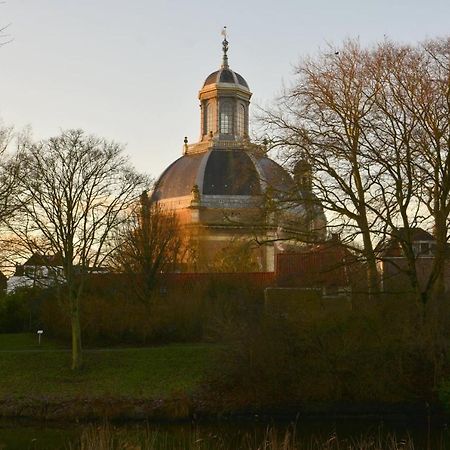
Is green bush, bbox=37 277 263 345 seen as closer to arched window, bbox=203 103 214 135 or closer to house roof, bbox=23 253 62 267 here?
house roof, bbox=23 253 62 267

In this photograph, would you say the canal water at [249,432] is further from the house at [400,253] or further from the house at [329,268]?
the house at [400,253]

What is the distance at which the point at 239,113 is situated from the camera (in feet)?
242

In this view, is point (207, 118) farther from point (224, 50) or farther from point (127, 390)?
point (127, 390)

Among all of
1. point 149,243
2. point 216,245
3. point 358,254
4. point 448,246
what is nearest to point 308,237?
point 358,254

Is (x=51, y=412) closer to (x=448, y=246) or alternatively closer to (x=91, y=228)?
(x=91, y=228)

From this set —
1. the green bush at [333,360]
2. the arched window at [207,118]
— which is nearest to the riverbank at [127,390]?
the green bush at [333,360]

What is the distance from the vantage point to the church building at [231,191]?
74.5 ft

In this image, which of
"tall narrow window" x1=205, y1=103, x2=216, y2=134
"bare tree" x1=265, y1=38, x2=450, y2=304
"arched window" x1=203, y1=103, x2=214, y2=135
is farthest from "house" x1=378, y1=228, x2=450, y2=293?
"arched window" x1=203, y1=103, x2=214, y2=135

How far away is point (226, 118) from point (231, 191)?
46.8m

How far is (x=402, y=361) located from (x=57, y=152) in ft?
46.4

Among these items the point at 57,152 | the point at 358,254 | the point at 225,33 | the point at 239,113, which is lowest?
the point at 358,254

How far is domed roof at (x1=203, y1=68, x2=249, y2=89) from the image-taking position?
7388cm

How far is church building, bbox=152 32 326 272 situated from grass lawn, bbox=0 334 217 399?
501cm

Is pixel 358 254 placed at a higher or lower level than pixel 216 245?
lower
